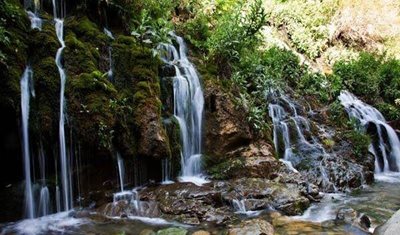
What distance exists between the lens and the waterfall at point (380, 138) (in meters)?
12.2

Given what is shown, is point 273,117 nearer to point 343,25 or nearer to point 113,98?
point 113,98

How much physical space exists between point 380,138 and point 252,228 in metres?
8.91

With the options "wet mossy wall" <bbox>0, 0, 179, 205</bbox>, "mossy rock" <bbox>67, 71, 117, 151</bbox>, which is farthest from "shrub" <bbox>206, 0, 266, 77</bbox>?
"mossy rock" <bbox>67, 71, 117, 151</bbox>

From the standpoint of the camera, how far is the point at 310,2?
62.9ft

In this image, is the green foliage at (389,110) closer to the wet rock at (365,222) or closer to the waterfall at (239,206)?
the wet rock at (365,222)

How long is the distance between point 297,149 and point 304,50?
28.1 feet

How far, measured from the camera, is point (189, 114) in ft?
30.3

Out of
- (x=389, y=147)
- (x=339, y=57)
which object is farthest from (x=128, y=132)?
(x=339, y=57)

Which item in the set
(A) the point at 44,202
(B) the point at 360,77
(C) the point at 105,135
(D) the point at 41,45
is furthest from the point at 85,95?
(B) the point at 360,77

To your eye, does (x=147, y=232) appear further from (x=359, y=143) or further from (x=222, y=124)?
(x=359, y=143)

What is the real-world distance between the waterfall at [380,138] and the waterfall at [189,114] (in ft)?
20.2

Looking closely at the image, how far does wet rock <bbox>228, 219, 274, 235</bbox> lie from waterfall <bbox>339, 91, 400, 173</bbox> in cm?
732

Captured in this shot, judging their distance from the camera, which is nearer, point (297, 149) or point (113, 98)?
point (113, 98)

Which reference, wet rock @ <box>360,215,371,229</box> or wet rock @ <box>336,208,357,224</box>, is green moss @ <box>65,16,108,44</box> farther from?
wet rock @ <box>360,215,371,229</box>
